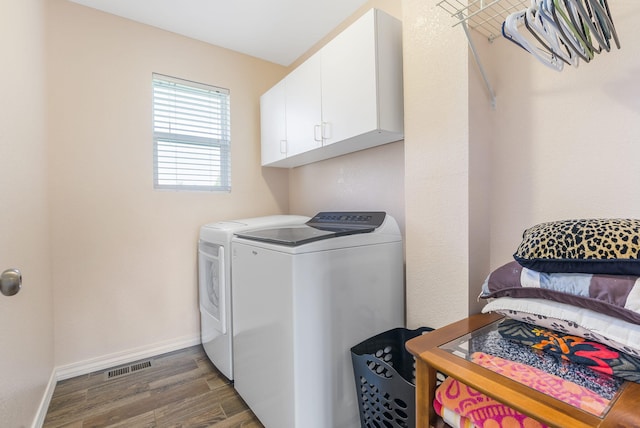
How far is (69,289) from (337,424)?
6.36 ft

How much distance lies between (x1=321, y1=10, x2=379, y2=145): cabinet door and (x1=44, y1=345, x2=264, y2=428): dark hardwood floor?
167 cm

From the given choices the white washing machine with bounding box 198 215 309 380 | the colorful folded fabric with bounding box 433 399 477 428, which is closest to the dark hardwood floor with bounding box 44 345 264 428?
the white washing machine with bounding box 198 215 309 380

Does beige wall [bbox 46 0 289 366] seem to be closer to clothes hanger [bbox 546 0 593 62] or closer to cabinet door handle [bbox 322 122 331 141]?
cabinet door handle [bbox 322 122 331 141]

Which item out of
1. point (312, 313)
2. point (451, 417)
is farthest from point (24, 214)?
point (451, 417)

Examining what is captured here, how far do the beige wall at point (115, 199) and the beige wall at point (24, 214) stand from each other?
0.45ft

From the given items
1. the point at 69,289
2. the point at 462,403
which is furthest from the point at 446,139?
the point at 69,289

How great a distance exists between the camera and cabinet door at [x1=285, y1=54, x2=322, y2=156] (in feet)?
5.96

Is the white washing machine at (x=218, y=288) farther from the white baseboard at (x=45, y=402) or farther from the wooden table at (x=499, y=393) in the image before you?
the wooden table at (x=499, y=393)

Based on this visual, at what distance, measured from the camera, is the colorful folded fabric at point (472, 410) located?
652mm

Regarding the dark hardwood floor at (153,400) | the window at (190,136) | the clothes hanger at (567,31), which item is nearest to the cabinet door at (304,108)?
the window at (190,136)

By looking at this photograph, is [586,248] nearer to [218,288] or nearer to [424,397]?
[424,397]

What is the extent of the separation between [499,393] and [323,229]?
1.18 meters

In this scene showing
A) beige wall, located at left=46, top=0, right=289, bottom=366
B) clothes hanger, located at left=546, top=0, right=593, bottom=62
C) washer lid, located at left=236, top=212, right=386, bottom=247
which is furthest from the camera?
beige wall, located at left=46, top=0, right=289, bottom=366

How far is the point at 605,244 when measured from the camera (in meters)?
0.69
